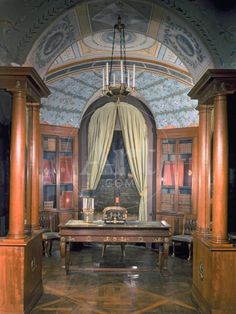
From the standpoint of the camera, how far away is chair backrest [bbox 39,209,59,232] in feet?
27.1

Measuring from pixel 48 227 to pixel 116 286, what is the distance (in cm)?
290

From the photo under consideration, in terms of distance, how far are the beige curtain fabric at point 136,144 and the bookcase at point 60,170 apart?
1234mm

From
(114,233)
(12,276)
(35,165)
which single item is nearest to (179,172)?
(114,233)

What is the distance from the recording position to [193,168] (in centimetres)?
838

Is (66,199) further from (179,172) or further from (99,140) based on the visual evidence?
(179,172)

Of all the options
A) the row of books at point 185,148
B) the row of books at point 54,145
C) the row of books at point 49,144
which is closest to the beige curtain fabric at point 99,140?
the row of books at point 54,145

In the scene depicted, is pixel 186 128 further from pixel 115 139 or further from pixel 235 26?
pixel 235 26

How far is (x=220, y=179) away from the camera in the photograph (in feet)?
14.7

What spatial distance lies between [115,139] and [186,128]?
70.0 inches

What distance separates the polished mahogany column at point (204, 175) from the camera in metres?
5.21

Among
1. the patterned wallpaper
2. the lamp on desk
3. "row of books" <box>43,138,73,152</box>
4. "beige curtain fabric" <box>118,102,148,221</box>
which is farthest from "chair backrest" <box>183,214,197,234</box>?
"row of books" <box>43,138,73,152</box>

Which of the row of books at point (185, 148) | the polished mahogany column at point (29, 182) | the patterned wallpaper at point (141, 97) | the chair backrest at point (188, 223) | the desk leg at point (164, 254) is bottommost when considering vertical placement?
the desk leg at point (164, 254)

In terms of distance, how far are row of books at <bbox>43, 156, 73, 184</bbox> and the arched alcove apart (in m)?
0.30

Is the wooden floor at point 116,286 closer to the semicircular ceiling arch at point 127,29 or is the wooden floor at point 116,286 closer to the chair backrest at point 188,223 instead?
the chair backrest at point 188,223
